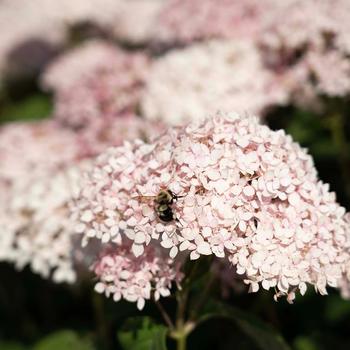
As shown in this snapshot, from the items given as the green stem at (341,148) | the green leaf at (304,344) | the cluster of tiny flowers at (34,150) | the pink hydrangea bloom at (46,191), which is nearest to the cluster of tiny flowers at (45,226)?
the pink hydrangea bloom at (46,191)

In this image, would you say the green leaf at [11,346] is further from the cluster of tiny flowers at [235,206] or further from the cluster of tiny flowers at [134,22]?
the cluster of tiny flowers at [134,22]

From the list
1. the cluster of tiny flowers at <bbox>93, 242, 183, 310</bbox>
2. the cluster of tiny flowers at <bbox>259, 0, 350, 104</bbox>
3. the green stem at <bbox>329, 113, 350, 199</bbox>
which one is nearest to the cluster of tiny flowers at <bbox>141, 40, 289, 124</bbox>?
the cluster of tiny flowers at <bbox>259, 0, 350, 104</bbox>

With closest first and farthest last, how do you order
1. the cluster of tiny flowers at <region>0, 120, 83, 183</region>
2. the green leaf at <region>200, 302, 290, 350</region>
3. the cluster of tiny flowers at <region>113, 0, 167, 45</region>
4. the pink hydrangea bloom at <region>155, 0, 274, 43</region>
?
the green leaf at <region>200, 302, 290, 350</region>
the cluster of tiny flowers at <region>0, 120, 83, 183</region>
the pink hydrangea bloom at <region>155, 0, 274, 43</region>
the cluster of tiny flowers at <region>113, 0, 167, 45</region>

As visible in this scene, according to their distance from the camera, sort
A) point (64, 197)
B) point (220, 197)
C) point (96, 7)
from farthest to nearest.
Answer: point (96, 7) → point (64, 197) → point (220, 197)

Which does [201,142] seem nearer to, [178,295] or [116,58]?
[178,295]

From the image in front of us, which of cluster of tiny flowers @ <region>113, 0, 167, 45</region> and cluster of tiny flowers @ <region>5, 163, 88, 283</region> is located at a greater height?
cluster of tiny flowers @ <region>113, 0, 167, 45</region>

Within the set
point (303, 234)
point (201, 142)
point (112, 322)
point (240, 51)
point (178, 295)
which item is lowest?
point (112, 322)

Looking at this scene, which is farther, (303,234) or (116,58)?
(116,58)

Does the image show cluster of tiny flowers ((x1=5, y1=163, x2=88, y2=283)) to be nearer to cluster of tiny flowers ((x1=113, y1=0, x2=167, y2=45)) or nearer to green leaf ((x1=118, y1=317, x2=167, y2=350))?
green leaf ((x1=118, y1=317, x2=167, y2=350))

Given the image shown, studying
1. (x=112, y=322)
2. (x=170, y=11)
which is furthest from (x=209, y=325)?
(x=170, y=11)
